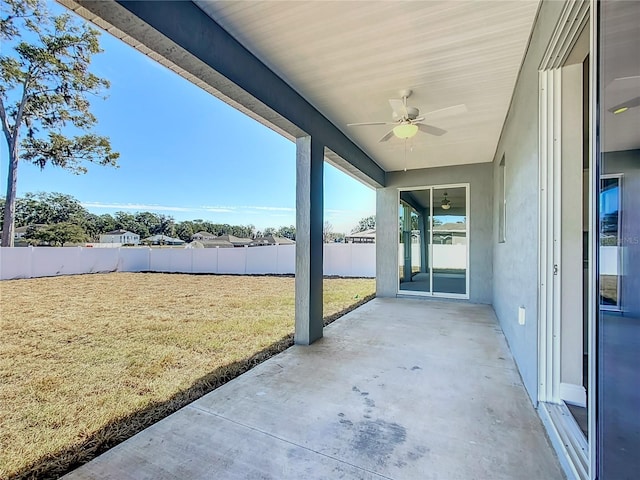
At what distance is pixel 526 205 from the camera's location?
2371 mm

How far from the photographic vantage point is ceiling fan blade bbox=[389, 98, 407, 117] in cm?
285

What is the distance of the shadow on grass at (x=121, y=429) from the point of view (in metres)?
1.52

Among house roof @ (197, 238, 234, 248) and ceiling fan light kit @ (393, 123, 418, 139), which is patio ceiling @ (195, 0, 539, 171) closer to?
ceiling fan light kit @ (393, 123, 418, 139)

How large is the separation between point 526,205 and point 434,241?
12.9 ft

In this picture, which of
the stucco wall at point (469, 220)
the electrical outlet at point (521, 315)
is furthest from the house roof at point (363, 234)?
the electrical outlet at point (521, 315)

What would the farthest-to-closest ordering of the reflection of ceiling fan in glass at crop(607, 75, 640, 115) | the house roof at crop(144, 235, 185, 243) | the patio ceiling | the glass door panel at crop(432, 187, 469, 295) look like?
the house roof at crop(144, 235, 185, 243), the glass door panel at crop(432, 187, 469, 295), the patio ceiling, the reflection of ceiling fan in glass at crop(607, 75, 640, 115)

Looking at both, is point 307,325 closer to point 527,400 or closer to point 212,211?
point 527,400

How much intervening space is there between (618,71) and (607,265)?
0.68 meters

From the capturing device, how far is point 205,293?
755 cm

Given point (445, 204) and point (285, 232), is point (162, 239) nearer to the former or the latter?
point (285, 232)

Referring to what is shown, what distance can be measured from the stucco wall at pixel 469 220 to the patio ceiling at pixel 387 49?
→ 2241mm

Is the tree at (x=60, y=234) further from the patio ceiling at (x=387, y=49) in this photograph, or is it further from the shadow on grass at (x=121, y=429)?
the patio ceiling at (x=387, y=49)

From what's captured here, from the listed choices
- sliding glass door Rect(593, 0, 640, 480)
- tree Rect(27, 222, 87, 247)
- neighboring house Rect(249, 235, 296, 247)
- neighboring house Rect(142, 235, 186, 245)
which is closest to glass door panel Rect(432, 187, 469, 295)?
sliding glass door Rect(593, 0, 640, 480)

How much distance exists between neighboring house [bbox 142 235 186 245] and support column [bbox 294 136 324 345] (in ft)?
38.3
